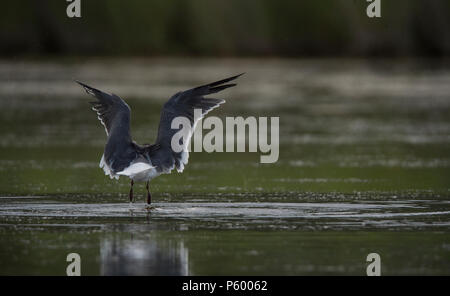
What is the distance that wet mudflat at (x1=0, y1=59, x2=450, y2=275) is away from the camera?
38.4ft

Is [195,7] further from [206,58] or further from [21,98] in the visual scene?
[21,98]

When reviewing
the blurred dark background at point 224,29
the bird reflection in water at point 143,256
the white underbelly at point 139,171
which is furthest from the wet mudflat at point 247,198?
the blurred dark background at point 224,29

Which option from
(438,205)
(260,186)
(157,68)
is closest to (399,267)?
(438,205)

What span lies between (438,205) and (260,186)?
3028 millimetres

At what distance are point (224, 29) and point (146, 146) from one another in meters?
56.0

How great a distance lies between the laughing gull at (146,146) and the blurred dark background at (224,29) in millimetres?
51105

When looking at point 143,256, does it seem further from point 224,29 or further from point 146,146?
point 224,29

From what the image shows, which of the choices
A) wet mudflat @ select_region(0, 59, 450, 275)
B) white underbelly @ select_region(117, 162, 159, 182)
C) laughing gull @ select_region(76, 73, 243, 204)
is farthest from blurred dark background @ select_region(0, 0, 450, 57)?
white underbelly @ select_region(117, 162, 159, 182)

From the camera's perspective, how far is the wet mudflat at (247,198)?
11711mm

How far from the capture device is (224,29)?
70.6 metres

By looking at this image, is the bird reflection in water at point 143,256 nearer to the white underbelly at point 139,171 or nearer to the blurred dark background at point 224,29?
the white underbelly at point 139,171

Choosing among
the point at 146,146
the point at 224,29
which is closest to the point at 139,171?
the point at 146,146

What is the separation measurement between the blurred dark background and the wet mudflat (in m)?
33.4

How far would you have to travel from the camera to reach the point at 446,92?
126 ft
